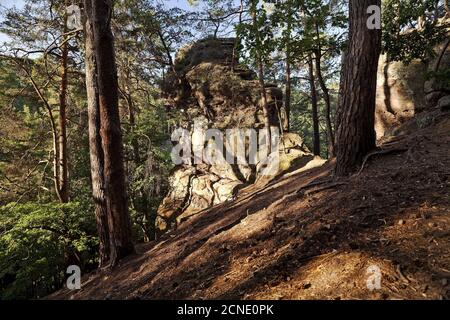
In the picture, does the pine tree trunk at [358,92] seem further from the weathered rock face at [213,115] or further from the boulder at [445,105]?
the weathered rock face at [213,115]

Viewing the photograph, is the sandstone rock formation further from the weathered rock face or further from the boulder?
the weathered rock face

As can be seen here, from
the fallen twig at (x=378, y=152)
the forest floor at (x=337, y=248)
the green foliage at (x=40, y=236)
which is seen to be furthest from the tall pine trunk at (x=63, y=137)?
the fallen twig at (x=378, y=152)

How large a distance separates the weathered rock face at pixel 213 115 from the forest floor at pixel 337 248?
9442mm

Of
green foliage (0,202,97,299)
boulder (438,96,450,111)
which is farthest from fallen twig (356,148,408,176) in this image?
green foliage (0,202,97,299)

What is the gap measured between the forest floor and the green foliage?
4.40 metres

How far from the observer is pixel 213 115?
18.1 meters

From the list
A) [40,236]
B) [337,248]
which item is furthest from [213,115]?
[337,248]

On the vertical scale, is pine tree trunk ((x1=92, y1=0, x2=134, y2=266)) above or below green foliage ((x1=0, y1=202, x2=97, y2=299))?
above

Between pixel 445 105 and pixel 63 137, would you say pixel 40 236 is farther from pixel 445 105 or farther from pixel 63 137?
pixel 445 105

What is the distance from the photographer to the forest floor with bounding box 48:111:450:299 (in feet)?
7.61

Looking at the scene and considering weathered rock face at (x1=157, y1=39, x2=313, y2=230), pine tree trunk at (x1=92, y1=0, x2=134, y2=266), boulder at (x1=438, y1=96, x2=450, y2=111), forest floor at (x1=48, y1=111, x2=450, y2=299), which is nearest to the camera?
forest floor at (x1=48, y1=111, x2=450, y2=299)

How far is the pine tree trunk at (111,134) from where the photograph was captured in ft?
18.1

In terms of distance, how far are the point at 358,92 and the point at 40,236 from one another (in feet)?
28.8

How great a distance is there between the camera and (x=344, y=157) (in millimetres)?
4840
